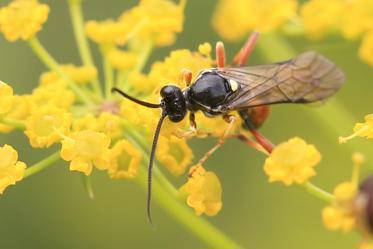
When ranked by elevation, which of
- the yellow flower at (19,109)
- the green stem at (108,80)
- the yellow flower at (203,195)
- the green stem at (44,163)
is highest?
the yellow flower at (19,109)

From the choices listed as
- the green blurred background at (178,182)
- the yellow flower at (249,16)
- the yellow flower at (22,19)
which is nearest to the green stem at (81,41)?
the yellow flower at (22,19)

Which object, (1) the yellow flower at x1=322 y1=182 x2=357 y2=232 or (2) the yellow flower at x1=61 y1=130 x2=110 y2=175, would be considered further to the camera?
(2) the yellow flower at x1=61 y1=130 x2=110 y2=175

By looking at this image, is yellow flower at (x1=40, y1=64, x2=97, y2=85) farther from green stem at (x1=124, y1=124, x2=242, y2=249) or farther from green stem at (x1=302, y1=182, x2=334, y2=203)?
green stem at (x1=302, y1=182, x2=334, y2=203)

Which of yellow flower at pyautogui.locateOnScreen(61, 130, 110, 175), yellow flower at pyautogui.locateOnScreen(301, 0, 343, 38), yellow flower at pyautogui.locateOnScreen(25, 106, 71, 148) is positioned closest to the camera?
yellow flower at pyautogui.locateOnScreen(61, 130, 110, 175)

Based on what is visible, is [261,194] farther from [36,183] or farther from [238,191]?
[36,183]

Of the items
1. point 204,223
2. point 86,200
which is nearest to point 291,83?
point 204,223

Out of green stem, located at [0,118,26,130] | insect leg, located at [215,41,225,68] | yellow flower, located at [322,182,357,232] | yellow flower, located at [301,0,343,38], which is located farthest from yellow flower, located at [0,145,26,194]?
yellow flower, located at [301,0,343,38]

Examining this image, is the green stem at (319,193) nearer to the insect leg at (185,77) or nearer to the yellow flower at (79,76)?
the insect leg at (185,77)
